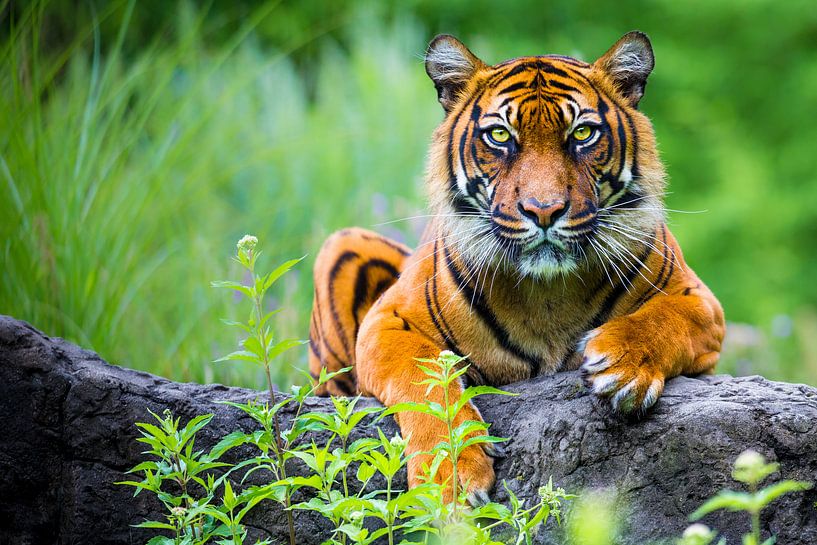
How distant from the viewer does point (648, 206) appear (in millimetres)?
3689

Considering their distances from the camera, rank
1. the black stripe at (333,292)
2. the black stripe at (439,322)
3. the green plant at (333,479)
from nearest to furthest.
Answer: the green plant at (333,479), the black stripe at (439,322), the black stripe at (333,292)

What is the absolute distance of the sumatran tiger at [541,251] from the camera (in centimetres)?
334

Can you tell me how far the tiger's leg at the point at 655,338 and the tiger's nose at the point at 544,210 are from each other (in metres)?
0.41

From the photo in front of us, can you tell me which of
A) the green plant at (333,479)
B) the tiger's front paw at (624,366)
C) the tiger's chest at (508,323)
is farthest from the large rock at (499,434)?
the tiger's chest at (508,323)

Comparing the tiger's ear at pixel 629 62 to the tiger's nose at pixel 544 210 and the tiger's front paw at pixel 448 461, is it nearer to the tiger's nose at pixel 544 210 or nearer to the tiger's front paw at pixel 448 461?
the tiger's nose at pixel 544 210

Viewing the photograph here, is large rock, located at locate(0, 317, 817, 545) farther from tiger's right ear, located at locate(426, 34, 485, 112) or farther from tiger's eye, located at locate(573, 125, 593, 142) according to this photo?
tiger's right ear, located at locate(426, 34, 485, 112)

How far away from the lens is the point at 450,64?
13.0 ft

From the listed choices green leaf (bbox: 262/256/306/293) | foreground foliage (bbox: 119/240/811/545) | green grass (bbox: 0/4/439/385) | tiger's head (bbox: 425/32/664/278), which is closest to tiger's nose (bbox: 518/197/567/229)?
tiger's head (bbox: 425/32/664/278)

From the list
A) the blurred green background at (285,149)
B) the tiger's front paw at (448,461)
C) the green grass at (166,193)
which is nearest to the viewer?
the tiger's front paw at (448,461)

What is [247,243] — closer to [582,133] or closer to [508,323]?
[508,323]

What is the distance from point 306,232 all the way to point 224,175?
1981 millimetres

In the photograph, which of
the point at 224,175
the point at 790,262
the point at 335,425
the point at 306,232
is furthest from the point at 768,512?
the point at 790,262

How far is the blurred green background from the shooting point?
18.1 ft

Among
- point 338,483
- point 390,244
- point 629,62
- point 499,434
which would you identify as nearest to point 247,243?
point 338,483
